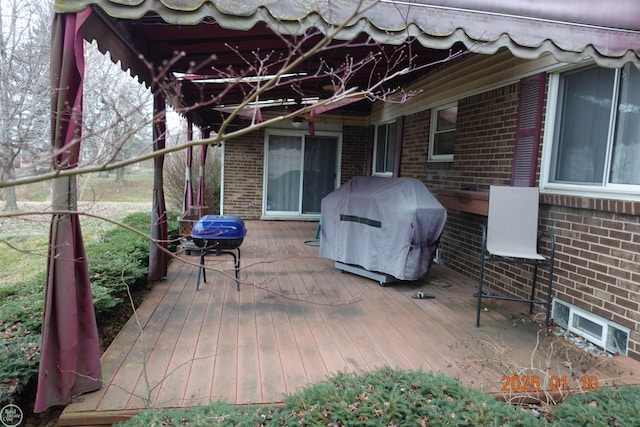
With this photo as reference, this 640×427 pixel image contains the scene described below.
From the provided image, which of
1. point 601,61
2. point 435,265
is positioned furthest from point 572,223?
point 435,265

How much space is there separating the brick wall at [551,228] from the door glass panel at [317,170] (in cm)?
356

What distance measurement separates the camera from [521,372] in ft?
8.88

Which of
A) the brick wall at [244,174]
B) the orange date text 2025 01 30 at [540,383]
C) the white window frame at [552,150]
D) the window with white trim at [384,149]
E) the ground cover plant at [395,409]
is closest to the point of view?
the ground cover plant at [395,409]

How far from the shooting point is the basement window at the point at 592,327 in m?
3.14

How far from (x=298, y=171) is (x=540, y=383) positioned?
773 cm

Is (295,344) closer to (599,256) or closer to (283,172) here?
(599,256)

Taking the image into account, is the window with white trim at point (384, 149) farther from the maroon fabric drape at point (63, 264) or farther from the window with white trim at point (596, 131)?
the maroon fabric drape at point (63, 264)

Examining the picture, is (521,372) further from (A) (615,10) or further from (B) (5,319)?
(B) (5,319)

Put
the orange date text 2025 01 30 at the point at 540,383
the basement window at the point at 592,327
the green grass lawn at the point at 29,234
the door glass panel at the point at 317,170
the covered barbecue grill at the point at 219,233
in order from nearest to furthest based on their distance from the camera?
1. the orange date text 2025 01 30 at the point at 540,383
2. the basement window at the point at 592,327
3. the covered barbecue grill at the point at 219,233
4. the green grass lawn at the point at 29,234
5. the door glass panel at the point at 317,170

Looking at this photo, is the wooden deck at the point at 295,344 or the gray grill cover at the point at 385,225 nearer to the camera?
the wooden deck at the point at 295,344

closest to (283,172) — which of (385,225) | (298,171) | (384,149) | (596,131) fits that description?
(298,171)

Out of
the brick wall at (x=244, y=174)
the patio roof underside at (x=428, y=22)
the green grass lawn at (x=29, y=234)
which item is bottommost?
the green grass lawn at (x=29, y=234)

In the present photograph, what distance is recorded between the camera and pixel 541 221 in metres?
3.96

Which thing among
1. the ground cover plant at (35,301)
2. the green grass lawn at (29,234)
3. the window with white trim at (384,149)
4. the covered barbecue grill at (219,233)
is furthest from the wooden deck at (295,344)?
the window with white trim at (384,149)
